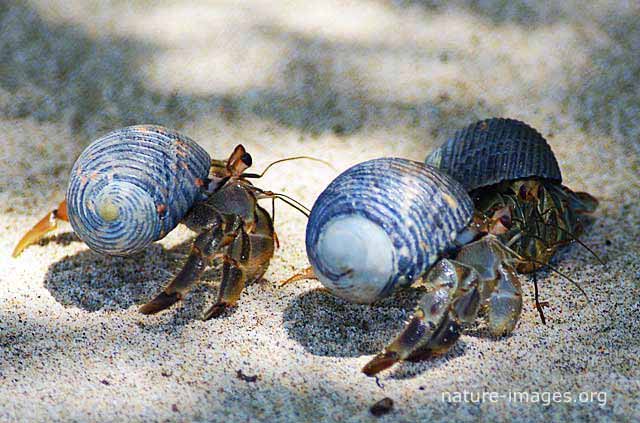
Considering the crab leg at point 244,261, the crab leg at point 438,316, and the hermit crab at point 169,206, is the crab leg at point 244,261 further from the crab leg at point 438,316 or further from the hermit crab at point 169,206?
the crab leg at point 438,316

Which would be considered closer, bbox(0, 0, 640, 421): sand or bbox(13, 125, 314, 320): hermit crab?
bbox(0, 0, 640, 421): sand

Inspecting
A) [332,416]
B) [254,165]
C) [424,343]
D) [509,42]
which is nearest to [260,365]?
[332,416]

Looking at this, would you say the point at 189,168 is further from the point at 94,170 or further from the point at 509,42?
the point at 509,42

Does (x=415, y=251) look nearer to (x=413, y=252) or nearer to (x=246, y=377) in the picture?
(x=413, y=252)

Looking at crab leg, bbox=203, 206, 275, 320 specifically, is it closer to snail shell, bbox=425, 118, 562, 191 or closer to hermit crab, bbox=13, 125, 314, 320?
hermit crab, bbox=13, 125, 314, 320

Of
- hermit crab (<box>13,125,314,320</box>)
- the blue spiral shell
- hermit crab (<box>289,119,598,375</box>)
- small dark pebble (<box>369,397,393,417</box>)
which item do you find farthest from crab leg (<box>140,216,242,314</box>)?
small dark pebble (<box>369,397,393,417</box>)

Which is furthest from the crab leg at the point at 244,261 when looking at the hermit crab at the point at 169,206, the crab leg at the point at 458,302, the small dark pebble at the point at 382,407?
the small dark pebble at the point at 382,407
